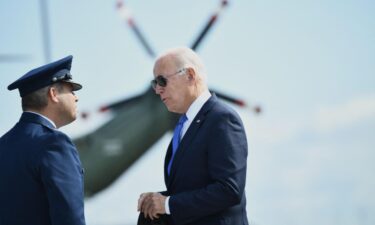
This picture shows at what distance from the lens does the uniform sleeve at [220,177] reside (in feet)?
15.5

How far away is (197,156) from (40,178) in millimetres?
1017

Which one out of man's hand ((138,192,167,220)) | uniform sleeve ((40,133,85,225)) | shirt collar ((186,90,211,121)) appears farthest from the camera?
shirt collar ((186,90,211,121))

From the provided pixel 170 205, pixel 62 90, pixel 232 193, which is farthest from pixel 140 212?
pixel 62 90

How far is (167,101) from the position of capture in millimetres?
5062

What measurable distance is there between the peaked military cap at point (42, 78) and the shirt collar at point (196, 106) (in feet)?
2.50

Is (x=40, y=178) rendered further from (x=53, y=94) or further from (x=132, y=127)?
(x=132, y=127)

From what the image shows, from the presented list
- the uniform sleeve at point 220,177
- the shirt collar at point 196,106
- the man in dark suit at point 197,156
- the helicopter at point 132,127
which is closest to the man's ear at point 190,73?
the man in dark suit at point 197,156

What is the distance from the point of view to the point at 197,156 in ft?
16.0

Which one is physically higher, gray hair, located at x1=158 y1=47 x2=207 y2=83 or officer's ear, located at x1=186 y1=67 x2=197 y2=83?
gray hair, located at x1=158 y1=47 x2=207 y2=83

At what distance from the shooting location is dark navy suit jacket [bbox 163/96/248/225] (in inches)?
186

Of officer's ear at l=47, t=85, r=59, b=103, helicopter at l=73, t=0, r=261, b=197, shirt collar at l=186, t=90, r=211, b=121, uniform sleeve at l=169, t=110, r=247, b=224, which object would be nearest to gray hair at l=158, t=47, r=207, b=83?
shirt collar at l=186, t=90, r=211, b=121

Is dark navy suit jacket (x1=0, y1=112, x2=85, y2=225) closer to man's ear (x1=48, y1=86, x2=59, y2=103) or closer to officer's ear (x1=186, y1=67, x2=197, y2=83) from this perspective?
man's ear (x1=48, y1=86, x2=59, y2=103)

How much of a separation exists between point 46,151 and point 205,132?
103cm

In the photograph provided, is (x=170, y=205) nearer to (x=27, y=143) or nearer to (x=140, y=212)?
(x=140, y=212)
